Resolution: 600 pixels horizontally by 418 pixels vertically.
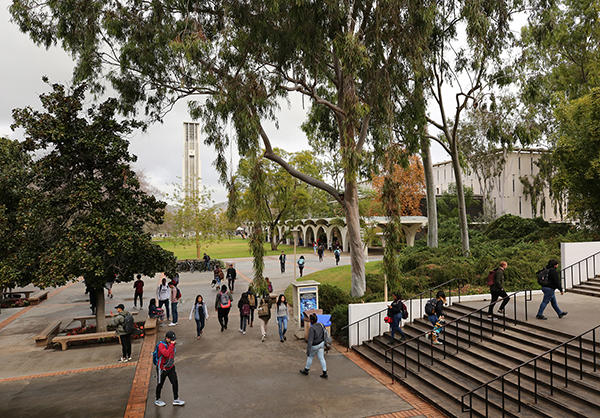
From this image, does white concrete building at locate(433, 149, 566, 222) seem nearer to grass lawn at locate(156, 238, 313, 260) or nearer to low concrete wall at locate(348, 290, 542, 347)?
grass lawn at locate(156, 238, 313, 260)

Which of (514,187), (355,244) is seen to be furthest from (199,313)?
(514,187)

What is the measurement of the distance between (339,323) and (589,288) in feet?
26.3

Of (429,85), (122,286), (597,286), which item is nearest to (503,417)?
(597,286)

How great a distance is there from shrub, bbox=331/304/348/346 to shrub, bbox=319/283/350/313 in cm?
182

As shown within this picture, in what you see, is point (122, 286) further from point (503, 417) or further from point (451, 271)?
point (503, 417)

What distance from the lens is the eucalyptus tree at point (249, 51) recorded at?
39.4 ft

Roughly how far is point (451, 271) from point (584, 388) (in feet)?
25.9

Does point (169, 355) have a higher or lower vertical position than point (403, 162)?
lower

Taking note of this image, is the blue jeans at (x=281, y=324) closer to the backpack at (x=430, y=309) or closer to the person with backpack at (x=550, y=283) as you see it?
the backpack at (x=430, y=309)

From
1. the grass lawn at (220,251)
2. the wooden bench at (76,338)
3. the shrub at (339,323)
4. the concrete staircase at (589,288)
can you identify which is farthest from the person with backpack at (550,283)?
the grass lawn at (220,251)

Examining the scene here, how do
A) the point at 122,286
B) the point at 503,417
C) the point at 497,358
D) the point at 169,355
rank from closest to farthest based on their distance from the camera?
1. the point at 503,417
2. the point at 169,355
3. the point at 497,358
4. the point at 122,286

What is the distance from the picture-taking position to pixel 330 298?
1438cm

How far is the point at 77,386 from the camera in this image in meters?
8.51

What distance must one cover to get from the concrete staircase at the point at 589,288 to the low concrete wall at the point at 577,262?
0.66 ft
